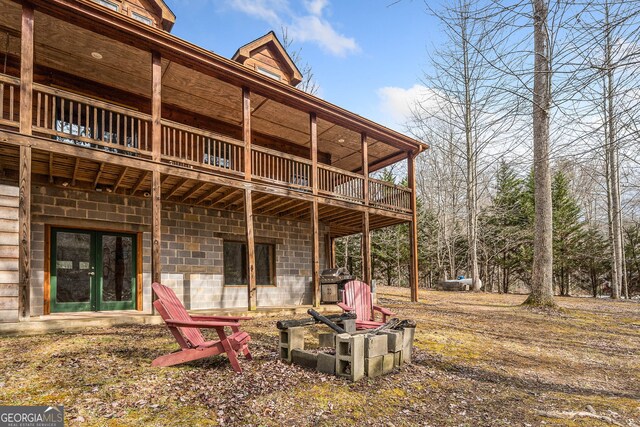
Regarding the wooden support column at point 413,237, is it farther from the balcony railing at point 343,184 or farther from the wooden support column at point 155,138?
the wooden support column at point 155,138

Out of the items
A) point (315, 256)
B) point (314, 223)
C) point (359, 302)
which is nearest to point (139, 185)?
point (314, 223)

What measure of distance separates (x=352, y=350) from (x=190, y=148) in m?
7.97

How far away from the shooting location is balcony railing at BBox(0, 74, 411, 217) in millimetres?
7039

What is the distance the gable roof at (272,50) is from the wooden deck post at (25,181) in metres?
5.91

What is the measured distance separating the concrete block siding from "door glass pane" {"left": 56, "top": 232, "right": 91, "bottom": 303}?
32cm

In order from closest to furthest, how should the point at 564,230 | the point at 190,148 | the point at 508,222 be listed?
the point at 190,148 < the point at 564,230 < the point at 508,222

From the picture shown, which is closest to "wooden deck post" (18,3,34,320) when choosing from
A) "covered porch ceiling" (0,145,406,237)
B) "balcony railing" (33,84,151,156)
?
"balcony railing" (33,84,151,156)

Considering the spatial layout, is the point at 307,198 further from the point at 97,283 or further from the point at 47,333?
the point at 47,333

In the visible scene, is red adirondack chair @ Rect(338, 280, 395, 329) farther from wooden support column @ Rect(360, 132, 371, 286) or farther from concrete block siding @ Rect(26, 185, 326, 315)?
concrete block siding @ Rect(26, 185, 326, 315)

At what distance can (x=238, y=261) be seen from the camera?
10586 millimetres

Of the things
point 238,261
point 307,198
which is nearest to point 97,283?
point 238,261

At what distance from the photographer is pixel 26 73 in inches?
230

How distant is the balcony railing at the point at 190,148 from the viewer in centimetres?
704

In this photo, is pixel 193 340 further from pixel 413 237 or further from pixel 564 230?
pixel 564 230
